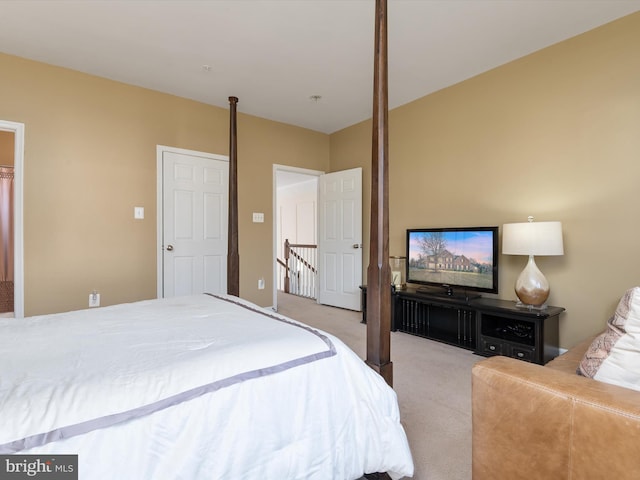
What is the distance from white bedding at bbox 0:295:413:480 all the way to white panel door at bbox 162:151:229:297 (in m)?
2.33

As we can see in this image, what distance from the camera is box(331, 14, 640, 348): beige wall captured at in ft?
8.34

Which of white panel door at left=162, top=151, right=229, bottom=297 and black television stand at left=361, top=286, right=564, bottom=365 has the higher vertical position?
white panel door at left=162, top=151, right=229, bottom=297

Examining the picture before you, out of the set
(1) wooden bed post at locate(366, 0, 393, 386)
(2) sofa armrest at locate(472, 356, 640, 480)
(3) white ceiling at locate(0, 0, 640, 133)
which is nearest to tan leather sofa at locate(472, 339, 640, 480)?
(2) sofa armrest at locate(472, 356, 640, 480)

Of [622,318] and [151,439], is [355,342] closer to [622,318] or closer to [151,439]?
[622,318]

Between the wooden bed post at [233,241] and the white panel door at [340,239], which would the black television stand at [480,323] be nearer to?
the white panel door at [340,239]

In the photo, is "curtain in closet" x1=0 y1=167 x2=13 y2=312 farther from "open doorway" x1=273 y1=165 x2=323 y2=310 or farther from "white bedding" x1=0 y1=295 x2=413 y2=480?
"white bedding" x1=0 y1=295 x2=413 y2=480

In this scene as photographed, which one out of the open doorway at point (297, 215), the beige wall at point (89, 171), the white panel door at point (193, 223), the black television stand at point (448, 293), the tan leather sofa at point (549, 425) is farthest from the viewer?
the open doorway at point (297, 215)

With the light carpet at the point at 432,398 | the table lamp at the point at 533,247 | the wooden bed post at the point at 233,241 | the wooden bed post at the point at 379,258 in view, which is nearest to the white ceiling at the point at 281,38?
the wooden bed post at the point at 233,241

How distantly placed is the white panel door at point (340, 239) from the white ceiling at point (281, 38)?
1.41 meters

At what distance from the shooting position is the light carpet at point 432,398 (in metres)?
1.59

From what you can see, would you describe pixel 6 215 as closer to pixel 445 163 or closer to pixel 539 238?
pixel 445 163

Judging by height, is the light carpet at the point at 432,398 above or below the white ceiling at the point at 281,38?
below

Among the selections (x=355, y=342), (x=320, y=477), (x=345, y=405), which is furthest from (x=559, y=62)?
(x=320, y=477)

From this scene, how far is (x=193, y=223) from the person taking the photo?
3.97 m
